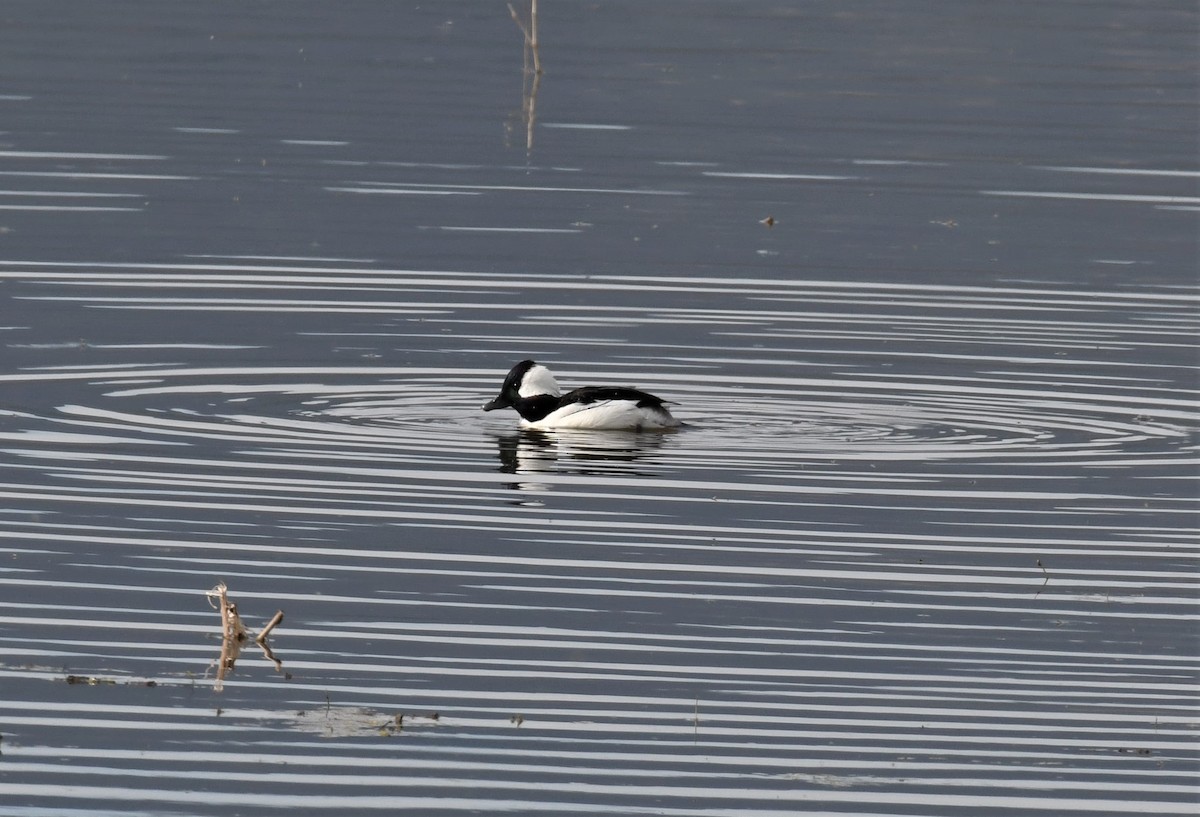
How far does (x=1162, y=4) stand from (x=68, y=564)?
4688 cm

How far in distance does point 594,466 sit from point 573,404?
Result: 1187 mm

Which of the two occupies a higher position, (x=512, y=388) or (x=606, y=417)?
(x=512, y=388)

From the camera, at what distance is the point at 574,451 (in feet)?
55.5

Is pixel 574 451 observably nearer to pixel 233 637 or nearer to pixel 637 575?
pixel 637 575

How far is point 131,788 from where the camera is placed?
9445 millimetres

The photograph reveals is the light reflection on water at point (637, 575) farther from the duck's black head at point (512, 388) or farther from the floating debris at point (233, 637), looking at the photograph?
the duck's black head at point (512, 388)

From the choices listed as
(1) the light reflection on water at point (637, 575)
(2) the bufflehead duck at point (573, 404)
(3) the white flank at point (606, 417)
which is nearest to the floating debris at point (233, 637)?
(1) the light reflection on water at point (637, 575)

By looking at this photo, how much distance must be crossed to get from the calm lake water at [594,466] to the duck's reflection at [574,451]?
80 millimetres

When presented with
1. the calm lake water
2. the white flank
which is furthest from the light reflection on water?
the white flank

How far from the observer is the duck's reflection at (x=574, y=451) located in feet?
52.7

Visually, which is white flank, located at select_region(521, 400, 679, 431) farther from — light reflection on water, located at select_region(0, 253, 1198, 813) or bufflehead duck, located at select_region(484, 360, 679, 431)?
light reflection on water, located at select_region(0, 253, 1198, 813)

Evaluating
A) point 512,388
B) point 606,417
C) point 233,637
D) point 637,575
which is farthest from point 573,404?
point 233,637

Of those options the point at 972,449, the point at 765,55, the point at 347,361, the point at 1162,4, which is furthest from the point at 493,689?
the point at 1162,4

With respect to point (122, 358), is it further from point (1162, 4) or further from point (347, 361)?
point (1162, 4)
